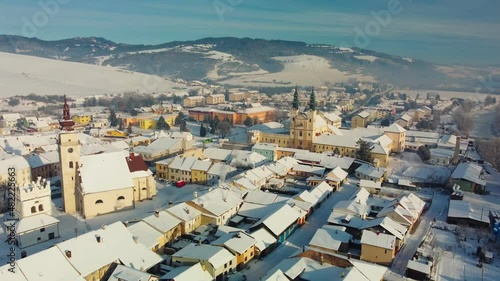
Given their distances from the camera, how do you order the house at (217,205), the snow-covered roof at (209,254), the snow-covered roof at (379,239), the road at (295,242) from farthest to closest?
the house at (217,205), the snow-covered roof at (379,239), the road at (295,242), the snow-covered roof at (209,254)

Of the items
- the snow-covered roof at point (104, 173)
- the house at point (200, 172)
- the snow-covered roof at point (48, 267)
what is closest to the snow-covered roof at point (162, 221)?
the snow-covered roof at point (48, 267)

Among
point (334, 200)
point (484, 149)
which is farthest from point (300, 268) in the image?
point (484, 149)

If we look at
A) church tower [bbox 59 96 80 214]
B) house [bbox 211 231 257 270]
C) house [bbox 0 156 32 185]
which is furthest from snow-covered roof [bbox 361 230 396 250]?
house [bbox 0 156 32 185]

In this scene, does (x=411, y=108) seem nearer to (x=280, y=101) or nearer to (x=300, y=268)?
(x=280, y=101)

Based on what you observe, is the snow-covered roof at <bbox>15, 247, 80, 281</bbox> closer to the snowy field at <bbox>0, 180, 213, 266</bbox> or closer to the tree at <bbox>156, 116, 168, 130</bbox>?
the snowy field at <bbox>0, 180, 213, 266</bbox>

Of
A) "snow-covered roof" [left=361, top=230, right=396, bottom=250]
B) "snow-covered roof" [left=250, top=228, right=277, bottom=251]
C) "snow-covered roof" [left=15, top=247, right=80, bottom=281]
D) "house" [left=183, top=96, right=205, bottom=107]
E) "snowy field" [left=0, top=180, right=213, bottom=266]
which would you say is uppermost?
"house" [left=183, top=96, right=205, bottom=107]

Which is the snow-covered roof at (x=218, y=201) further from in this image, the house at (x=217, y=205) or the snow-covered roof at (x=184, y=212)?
the snow-covered roof at (x=184, y=212)
